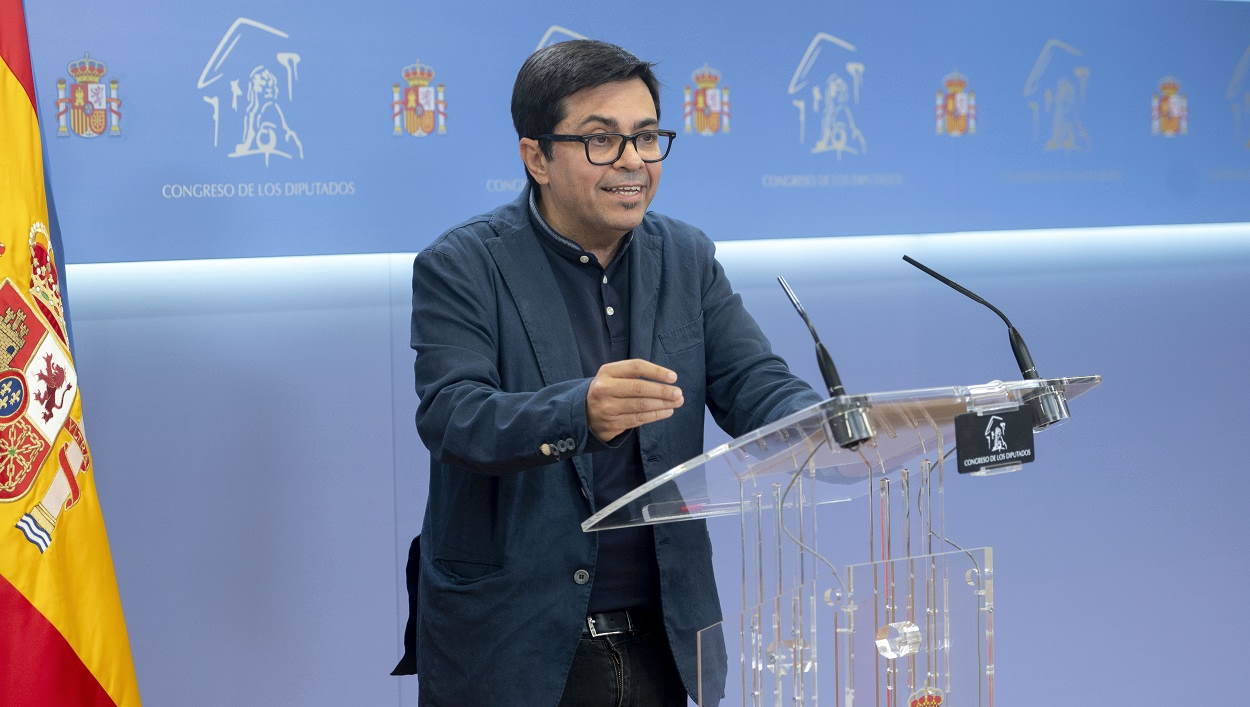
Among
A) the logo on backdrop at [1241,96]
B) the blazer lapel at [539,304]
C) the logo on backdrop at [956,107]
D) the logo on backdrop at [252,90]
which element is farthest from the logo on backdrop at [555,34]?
the logo on backdrop at [1241,96]

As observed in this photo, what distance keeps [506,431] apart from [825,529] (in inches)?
87.2

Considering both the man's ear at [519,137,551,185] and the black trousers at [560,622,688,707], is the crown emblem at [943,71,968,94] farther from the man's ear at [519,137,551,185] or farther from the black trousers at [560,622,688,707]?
the black trousers at [560,622,688,707]

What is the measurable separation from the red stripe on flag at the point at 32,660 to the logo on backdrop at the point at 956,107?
Result: 11.2ft

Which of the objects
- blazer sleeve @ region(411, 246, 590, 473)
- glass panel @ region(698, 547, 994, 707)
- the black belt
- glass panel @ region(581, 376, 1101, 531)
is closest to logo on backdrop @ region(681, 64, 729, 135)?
blazer sleeve @ region(411, 246, 590, 473)

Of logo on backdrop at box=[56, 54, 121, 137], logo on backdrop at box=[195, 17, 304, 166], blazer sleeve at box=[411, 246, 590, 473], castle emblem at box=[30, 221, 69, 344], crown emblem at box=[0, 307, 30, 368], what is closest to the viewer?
blazer sleeve at box=[411, 246, 590, 473]

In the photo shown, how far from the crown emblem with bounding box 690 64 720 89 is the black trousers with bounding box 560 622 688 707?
276 cm

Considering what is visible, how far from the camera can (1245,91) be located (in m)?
5.02

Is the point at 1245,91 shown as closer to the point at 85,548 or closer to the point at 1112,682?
the point at 1112,682

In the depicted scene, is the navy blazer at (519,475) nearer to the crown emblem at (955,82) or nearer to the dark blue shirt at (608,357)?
the dark blue shirt at (608,357)

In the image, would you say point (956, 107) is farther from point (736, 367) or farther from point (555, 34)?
point (736, 367)

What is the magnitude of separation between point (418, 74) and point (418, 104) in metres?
0.09

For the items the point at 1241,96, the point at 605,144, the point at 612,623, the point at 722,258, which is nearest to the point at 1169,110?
the point at 1241,96

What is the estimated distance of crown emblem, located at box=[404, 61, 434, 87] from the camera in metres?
3.76

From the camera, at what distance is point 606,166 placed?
63.5 inches
